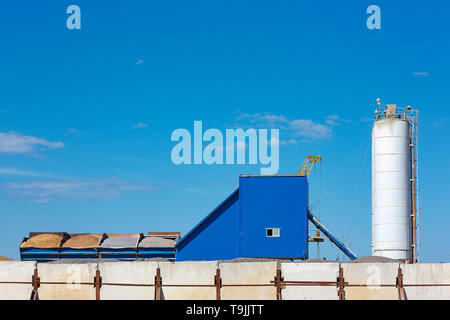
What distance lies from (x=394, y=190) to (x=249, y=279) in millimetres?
23569

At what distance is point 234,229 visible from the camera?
42.3 m

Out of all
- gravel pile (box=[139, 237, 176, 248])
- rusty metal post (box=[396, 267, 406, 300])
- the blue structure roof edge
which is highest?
the blue structure roof edge

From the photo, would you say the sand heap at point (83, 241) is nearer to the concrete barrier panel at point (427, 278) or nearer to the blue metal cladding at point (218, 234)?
the blue metal cladding at point (218, 234)

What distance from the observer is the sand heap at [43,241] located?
146 feet

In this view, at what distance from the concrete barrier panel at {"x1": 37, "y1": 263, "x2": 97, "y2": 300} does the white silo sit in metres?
26.1

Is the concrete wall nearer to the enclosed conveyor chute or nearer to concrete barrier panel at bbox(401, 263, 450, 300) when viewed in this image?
concrete barrier panel at bbox(401, 263, 450, 300)

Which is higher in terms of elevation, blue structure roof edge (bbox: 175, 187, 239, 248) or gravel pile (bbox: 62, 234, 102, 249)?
blue structure roof edge (bbox: 175, 187, 239, 248)

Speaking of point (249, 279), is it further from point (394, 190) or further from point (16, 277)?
point (394, 190)

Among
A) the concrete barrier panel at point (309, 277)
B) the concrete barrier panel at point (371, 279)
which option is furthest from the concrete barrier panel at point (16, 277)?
the concrete barrier panel at point (371, 279)

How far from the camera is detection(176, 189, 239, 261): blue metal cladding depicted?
42.3m

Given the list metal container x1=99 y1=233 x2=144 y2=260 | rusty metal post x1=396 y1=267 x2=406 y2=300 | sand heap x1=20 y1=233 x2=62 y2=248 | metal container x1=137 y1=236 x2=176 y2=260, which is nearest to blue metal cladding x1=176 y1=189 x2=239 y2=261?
metal container x1=137 y1=236 x2=176 y2=260

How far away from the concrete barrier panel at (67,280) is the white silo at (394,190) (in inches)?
1027

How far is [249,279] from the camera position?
24.9m

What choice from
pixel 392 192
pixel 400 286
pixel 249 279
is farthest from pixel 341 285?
pixel 392 192
